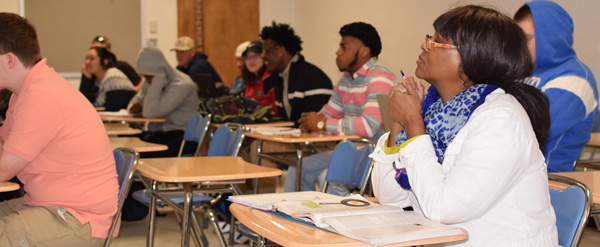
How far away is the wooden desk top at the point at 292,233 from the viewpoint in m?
1.23

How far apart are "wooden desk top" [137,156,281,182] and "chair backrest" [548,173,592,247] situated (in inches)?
46.2

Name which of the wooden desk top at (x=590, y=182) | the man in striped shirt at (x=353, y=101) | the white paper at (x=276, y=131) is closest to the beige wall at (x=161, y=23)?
the man in striped shirt at (x=353, y=101)

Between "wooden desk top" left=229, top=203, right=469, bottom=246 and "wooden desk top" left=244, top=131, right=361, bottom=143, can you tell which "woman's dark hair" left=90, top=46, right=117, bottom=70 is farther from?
"wooden desk top" left=229, top=203, right=469, bottom=246

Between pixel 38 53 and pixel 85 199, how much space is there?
1.98ft

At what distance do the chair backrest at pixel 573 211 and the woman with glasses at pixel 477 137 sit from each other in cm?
17

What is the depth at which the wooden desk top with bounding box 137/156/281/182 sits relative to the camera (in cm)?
235

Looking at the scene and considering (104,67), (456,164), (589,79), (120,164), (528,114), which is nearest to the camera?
(456,164)

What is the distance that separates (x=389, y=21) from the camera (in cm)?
520

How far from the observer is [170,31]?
27.1ft

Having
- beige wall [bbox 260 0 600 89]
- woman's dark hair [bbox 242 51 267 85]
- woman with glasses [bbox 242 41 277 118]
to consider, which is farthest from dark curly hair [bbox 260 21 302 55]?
woman's dark hair [bbox 242 51 267 85]

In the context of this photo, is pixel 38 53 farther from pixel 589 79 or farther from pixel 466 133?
pixel 589 79

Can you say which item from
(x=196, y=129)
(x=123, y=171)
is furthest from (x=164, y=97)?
(x=123, y=171)

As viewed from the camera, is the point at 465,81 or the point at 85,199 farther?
the point at 85,199

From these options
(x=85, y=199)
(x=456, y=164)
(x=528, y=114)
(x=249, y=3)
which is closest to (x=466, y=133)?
(x=456, y=164)
